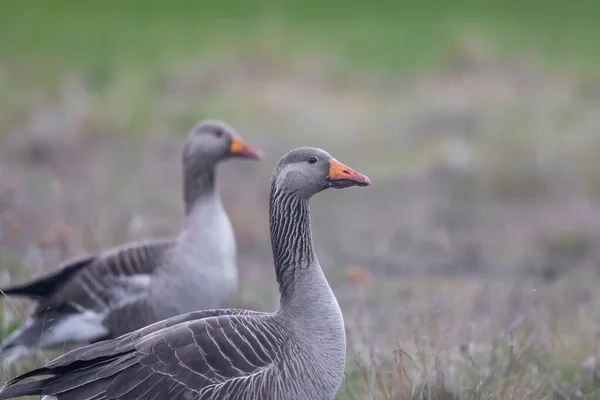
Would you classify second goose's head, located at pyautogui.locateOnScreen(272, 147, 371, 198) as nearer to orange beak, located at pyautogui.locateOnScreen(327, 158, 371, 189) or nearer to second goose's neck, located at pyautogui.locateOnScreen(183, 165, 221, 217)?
orange beak, located at pyautogui.locateOnScreen(327, 158, 371, 189)

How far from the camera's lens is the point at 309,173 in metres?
5.59

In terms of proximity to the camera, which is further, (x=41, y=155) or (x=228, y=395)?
(x=41, y=155)

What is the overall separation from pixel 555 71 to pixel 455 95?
12.4 ft

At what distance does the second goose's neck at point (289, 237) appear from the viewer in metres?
5.56

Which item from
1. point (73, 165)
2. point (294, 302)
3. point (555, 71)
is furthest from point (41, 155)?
point (555, 71)

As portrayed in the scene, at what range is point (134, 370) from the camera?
16.4ft

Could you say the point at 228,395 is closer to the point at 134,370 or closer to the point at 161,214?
the point at 134,370

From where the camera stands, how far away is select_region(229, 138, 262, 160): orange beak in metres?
8.17

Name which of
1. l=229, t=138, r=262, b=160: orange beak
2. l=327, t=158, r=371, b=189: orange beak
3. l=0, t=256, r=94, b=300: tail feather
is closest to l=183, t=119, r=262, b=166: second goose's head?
l=229, t=138, r=262, b=160: orange beak

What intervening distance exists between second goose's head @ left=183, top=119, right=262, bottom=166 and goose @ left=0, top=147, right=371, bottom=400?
2.82 meters

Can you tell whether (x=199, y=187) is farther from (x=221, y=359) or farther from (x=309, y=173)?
(x=221, y=359)

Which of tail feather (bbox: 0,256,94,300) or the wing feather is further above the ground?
the wing feather

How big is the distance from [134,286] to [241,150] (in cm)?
163

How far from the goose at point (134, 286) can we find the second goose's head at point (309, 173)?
199 cm
